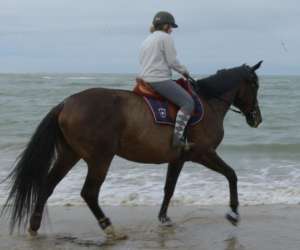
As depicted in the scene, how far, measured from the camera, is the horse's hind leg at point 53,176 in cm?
598

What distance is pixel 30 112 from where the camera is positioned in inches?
898

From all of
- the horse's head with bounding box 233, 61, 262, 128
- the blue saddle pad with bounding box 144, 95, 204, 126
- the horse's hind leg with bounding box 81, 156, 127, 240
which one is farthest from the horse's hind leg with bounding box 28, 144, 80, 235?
the horse's head with bounding box 233, 61, 262, 128

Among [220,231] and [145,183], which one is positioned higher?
[220,231]

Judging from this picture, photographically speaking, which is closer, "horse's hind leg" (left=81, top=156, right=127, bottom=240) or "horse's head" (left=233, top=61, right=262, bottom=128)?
"horse's hind leg" (left=81, top=156, right=127, bottom=240)

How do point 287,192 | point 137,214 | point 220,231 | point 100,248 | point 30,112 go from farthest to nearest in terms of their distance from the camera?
point 30,112
point 287,192
point 137,214
point 220,231
point 100,248

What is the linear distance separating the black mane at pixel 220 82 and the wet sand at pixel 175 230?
1.54 m

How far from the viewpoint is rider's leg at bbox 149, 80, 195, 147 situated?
5.98 metres

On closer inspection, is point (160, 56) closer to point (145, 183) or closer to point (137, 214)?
point (137, 214)

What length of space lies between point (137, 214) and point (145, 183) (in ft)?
7.25

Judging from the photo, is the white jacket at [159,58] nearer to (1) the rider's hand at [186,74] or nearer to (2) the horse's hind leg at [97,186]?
(1) the rider's hand at [186,74]

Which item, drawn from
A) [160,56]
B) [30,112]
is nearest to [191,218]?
[160,56]

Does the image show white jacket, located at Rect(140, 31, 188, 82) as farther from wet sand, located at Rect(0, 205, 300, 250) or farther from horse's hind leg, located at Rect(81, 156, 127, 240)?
wet sand, located at Rect(0, 205, 300, 250)

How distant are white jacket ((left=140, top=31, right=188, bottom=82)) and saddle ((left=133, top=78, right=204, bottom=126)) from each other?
117 mm

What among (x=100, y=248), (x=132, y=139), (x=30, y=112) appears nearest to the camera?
(x=100, y=248)
